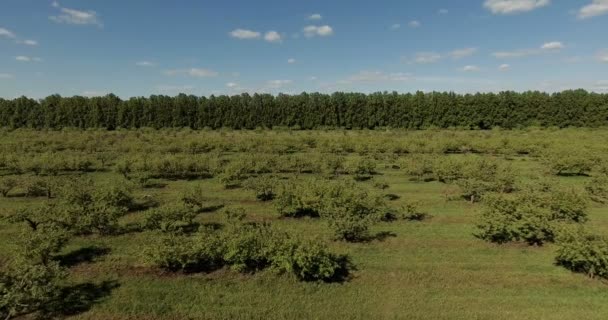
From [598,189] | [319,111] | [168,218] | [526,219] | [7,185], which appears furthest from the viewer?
[319,111]

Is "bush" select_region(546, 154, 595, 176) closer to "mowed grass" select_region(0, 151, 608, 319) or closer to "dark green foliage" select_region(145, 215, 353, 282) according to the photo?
"mowed grass" select_region(0, 151, 608, 319)

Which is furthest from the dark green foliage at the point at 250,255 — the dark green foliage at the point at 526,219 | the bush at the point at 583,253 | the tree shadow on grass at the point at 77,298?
the bush at the point at 583,253

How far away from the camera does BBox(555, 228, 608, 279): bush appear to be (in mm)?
11724

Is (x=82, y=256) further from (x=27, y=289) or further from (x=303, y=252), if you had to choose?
(x=303, y=252)

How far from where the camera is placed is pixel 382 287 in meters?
11.5

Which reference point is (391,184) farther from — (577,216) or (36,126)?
(36,126)

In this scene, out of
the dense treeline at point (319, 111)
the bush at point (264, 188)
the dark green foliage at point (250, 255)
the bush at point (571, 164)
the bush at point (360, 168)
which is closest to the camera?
the dark green foliage at point (250, 255)

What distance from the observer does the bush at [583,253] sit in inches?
462

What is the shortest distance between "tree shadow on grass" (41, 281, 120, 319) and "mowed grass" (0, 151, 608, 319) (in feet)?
0.38

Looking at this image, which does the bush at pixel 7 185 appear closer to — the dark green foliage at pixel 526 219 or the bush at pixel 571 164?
the dark green foliage at pixel 526 219

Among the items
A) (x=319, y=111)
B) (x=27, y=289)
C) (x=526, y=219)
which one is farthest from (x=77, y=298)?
(x=319, y=111)

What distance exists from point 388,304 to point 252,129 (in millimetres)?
61798

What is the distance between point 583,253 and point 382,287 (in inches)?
236

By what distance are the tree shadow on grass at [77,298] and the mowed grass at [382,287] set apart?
0.38ft
